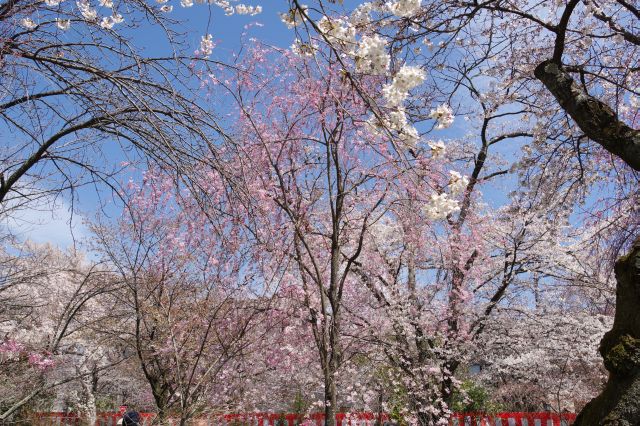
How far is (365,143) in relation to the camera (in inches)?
299

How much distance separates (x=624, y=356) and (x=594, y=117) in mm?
2126

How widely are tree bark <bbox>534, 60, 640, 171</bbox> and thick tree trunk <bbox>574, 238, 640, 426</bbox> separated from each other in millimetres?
1451

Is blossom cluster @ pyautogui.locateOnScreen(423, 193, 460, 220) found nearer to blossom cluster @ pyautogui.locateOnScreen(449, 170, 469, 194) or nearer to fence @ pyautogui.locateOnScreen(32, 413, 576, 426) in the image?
blossom cluster @ pyautogui.locateOnScreen(449, 170, 469, 194)

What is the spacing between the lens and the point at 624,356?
2631 millimetres

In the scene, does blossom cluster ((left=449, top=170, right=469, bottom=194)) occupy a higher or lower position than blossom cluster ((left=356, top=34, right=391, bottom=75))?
lower

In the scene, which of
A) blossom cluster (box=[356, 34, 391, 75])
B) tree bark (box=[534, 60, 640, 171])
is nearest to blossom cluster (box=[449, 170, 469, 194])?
blossom cluster (box=[356, 34, 391, 75])

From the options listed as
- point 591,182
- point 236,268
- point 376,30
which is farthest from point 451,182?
Answer: point 591,182

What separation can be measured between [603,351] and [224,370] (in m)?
7.59

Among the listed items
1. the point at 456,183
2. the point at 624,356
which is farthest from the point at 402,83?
the point at 624,356

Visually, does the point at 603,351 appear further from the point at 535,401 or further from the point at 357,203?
the point at 535,401

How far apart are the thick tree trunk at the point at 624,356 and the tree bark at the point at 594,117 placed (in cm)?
145

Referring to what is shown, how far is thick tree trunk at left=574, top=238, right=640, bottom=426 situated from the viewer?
2572 millimetres

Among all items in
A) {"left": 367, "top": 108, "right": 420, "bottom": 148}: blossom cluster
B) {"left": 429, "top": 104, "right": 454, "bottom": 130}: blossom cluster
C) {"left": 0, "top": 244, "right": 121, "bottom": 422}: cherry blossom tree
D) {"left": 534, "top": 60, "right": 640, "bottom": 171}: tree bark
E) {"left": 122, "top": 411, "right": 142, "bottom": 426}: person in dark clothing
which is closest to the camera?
{"left": 367, "top": 108, "right": 420, "bottom": 148}: blossom cluster

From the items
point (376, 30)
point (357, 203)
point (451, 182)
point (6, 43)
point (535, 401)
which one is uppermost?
point (376, 30)
